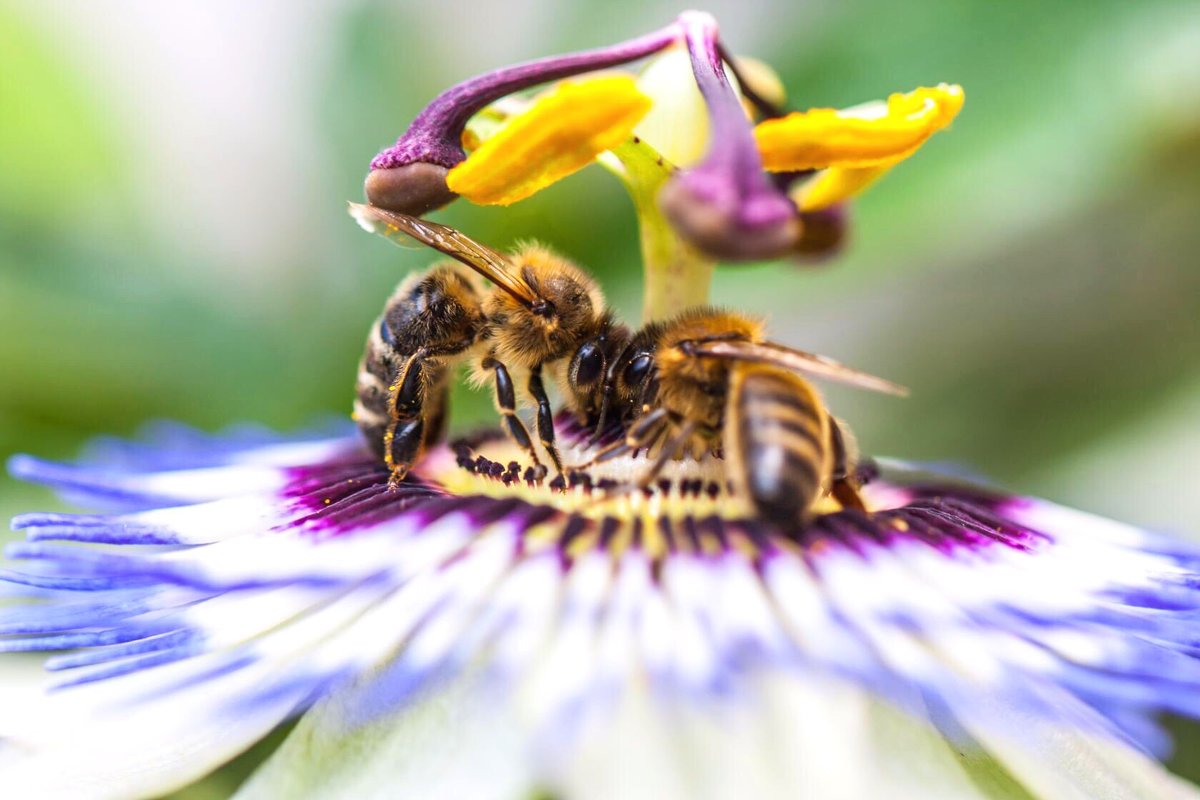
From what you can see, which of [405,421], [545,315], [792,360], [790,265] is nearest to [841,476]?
[792,360]

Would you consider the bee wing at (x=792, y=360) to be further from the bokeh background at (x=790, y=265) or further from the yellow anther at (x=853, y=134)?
the bokeh background at (x=790, y=265)

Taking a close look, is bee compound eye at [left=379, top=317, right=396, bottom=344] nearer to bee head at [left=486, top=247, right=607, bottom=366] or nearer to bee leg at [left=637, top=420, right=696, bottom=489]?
bee head at [left=486, top=247, right=607, bottom=366]

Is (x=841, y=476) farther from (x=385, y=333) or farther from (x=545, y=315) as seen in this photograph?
(x=385, y=333)

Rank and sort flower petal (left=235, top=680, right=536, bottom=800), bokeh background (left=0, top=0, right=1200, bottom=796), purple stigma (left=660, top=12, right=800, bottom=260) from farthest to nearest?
bokeh background (left=0, top=0, right=1200, bottom=796) → purple stigma (left=660, top=12, right=800, bottom=260) → flower petal (left=235, top=680, right=536, bottom=800)

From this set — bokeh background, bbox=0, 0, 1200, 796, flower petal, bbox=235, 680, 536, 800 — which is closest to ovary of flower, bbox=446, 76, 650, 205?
flower petal, bbox=235, 680, 536, 800

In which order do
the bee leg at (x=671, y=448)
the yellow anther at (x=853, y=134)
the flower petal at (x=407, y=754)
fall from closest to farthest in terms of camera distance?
the flower petal at (x=407, y=754) → the bee leg at (x=671, y=448) → the yellow anther at (x=853, y=134)

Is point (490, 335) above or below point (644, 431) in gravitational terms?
above

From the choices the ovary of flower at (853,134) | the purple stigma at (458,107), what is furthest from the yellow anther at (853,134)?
the purple stigma at (458,107)
